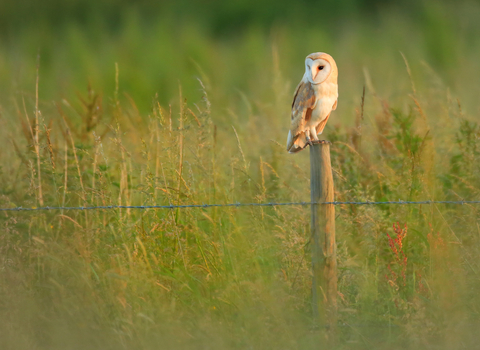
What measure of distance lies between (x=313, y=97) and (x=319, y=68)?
162mm

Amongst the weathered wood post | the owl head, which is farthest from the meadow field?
the owl head

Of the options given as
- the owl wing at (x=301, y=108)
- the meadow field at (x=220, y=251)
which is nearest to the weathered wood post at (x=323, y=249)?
the meadow field at (x=220, y=251)

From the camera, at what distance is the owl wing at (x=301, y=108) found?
285cm

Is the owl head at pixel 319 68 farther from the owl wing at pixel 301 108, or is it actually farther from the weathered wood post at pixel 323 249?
the weathered wood post at pixel 323 249

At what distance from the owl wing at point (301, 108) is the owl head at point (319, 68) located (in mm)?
69

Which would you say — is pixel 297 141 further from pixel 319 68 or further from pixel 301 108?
pixel 319 68

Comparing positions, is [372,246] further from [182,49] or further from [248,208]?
[182,49]

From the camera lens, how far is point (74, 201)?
12.0ft

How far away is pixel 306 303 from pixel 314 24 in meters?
12.7

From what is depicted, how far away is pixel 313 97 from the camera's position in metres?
2.84

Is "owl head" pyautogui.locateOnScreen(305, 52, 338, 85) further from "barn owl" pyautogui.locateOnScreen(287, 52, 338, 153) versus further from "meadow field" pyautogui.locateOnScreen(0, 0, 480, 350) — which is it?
"meadow field" pyautogui.locateOnScreen(0, 0, 480, 350)

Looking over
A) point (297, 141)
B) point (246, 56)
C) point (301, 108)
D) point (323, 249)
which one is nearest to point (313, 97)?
point (301, 108)

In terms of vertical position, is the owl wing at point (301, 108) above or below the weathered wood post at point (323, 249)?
above

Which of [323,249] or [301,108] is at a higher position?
[301,108]
